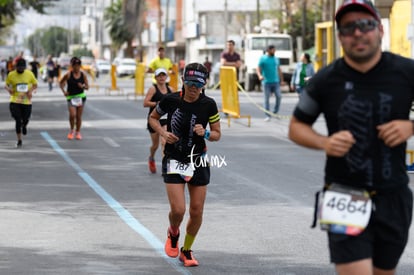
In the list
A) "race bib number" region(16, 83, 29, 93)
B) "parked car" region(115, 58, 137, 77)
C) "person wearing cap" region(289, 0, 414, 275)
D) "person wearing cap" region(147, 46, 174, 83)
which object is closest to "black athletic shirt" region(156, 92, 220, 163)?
"person wearing cap" region(289, 0, 414, 275)

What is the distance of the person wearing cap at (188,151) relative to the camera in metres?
9.27

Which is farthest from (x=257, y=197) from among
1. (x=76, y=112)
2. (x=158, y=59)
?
(x=158, y=59)

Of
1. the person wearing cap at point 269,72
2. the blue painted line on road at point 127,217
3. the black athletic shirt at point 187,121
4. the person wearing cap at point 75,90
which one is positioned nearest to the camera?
the black athletic shirt at point 187,121

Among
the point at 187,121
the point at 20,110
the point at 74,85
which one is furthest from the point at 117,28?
the point at 187,121

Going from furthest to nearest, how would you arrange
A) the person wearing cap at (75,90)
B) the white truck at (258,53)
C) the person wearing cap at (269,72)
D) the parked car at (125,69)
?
1. the parked car at (125,69)
2. the white truck at (258,53)
3. the person wearing cap at (269,72)
4. the person wearing cap at (75,90)

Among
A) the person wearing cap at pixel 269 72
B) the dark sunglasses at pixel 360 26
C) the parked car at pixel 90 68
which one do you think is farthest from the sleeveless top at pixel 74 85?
the parked car at pixel 90 68

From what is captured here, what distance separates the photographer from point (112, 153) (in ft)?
66.7

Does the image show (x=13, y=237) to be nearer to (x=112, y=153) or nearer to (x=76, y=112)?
(x=112, y=153)

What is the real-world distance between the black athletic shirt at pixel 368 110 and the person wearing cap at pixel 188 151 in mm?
3646

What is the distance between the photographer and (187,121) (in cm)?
941

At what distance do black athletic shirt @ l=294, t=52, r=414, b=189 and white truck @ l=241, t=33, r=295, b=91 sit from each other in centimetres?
4467

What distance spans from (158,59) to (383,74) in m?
21.2

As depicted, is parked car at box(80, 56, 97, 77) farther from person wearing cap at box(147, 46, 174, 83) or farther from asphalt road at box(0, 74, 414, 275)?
asphalt road at box(0, 74, 414, 275)

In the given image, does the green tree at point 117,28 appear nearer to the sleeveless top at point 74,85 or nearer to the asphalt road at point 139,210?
the sleeveless top at point 74,85
